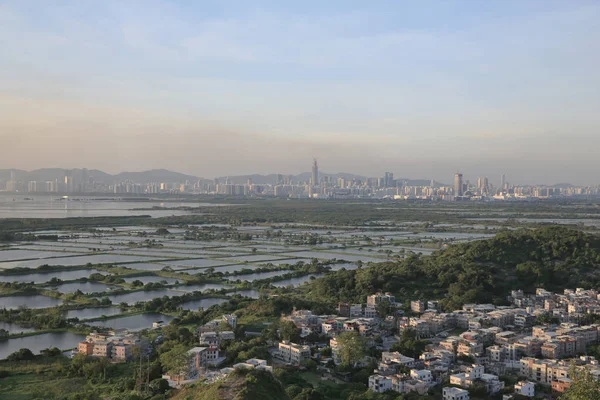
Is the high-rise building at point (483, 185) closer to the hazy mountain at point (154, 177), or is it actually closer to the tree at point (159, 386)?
the hazy mountain at point (154, 177)

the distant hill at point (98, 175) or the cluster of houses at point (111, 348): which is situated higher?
the distant hill at point (98, 175)

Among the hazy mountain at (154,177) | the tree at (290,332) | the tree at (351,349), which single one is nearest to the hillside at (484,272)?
the tree at (290,332)

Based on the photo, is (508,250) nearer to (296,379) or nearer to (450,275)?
(450,275)

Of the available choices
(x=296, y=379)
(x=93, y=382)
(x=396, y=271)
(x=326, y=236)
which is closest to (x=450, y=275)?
(x=396, y=271)

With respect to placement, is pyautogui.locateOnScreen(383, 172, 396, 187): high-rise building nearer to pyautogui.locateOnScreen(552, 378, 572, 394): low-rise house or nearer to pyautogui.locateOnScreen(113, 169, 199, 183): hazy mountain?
pyautogui.locateOnScreen(113, 169, 199, 183): hazy mountain

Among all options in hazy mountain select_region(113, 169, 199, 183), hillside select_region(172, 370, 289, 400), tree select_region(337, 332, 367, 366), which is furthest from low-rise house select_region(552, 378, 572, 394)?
hazy mountain select_region(113, 169, 199, 183)

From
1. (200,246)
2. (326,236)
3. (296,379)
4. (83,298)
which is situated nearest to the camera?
(296,379)

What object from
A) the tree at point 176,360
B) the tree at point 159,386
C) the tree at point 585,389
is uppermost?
the tree at point 585,389
